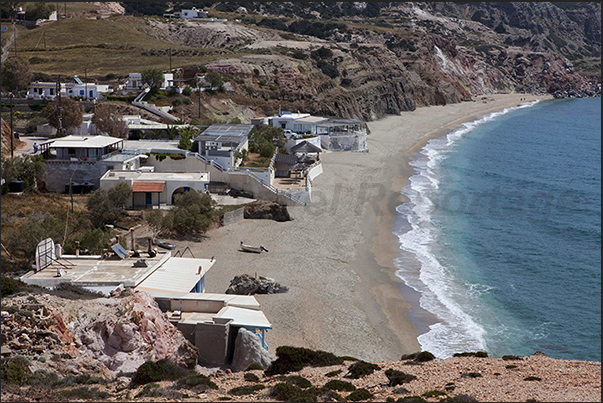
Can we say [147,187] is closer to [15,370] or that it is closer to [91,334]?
[91,334]

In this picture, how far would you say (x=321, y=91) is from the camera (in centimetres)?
8238

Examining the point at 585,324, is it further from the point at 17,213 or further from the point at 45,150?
the point at 45,150

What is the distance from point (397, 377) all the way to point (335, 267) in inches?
634

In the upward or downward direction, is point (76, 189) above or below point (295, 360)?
below

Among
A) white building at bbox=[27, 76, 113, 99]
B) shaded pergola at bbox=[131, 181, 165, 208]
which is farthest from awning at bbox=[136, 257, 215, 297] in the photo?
white building at bbox=[27, 76, 113, 99]

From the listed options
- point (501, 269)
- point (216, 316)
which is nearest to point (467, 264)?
point (501, 269)

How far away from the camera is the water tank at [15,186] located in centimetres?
3475

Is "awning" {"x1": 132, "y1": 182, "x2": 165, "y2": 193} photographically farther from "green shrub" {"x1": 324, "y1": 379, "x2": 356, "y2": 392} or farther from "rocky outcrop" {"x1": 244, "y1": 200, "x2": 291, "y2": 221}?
"green shrub" {"x1": 324, "y1": 379, "x2": 356, "y2": 392}

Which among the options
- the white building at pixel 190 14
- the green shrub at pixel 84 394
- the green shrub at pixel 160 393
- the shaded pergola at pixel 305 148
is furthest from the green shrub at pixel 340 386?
the white building at pixel 190 14

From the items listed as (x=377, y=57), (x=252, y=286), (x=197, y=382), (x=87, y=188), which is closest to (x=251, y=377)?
(x=197, y=382)

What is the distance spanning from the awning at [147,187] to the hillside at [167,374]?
63.8 feet

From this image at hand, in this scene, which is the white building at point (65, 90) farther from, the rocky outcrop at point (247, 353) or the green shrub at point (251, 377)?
the green shrub at point (251, 377)

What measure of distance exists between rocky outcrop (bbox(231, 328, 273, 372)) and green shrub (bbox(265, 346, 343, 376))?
477mm

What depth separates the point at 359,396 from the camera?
47.1 ft
